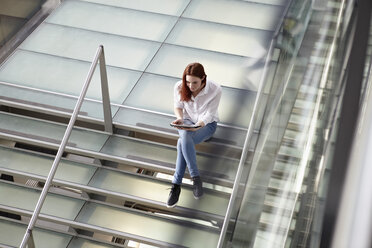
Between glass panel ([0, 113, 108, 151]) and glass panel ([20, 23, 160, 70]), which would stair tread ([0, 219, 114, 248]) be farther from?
glass panel ([20, 23, 160, 70])

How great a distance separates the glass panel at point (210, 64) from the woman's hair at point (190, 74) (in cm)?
95

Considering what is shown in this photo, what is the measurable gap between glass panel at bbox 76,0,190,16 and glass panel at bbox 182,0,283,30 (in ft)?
0.34

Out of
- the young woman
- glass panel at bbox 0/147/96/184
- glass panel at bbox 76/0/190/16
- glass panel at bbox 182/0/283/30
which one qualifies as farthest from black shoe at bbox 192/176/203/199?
glass panel at bbox 76/0/190/16

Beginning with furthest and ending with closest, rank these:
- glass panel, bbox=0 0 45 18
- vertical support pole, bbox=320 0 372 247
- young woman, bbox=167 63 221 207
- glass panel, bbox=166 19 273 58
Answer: glass panel, bbox=166 19 273 58 → glass panel, bbox=0 0 45 18 → young woman, bbox=167 63 221 207 → vertical support pole, bbox=320 0 372 247

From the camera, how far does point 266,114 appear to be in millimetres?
3521

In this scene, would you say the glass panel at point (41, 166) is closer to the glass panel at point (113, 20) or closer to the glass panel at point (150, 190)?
the glass panel at point (150, 190)

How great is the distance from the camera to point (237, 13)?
18.9ft

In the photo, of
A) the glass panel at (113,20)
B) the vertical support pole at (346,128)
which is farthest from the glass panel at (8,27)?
the vertical support pole at (346,128)

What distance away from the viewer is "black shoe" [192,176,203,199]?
4031 millimetres

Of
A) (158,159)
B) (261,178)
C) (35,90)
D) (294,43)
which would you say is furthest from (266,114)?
(35,90)

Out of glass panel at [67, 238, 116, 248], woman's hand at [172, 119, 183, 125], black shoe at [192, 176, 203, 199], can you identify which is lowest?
glass panel at [67, 238, 116, 248]

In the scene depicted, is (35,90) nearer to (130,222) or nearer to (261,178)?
(130,222)

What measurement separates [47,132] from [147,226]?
1.24m

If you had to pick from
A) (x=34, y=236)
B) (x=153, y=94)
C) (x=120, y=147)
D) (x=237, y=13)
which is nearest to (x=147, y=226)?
(x=120, y=147)
